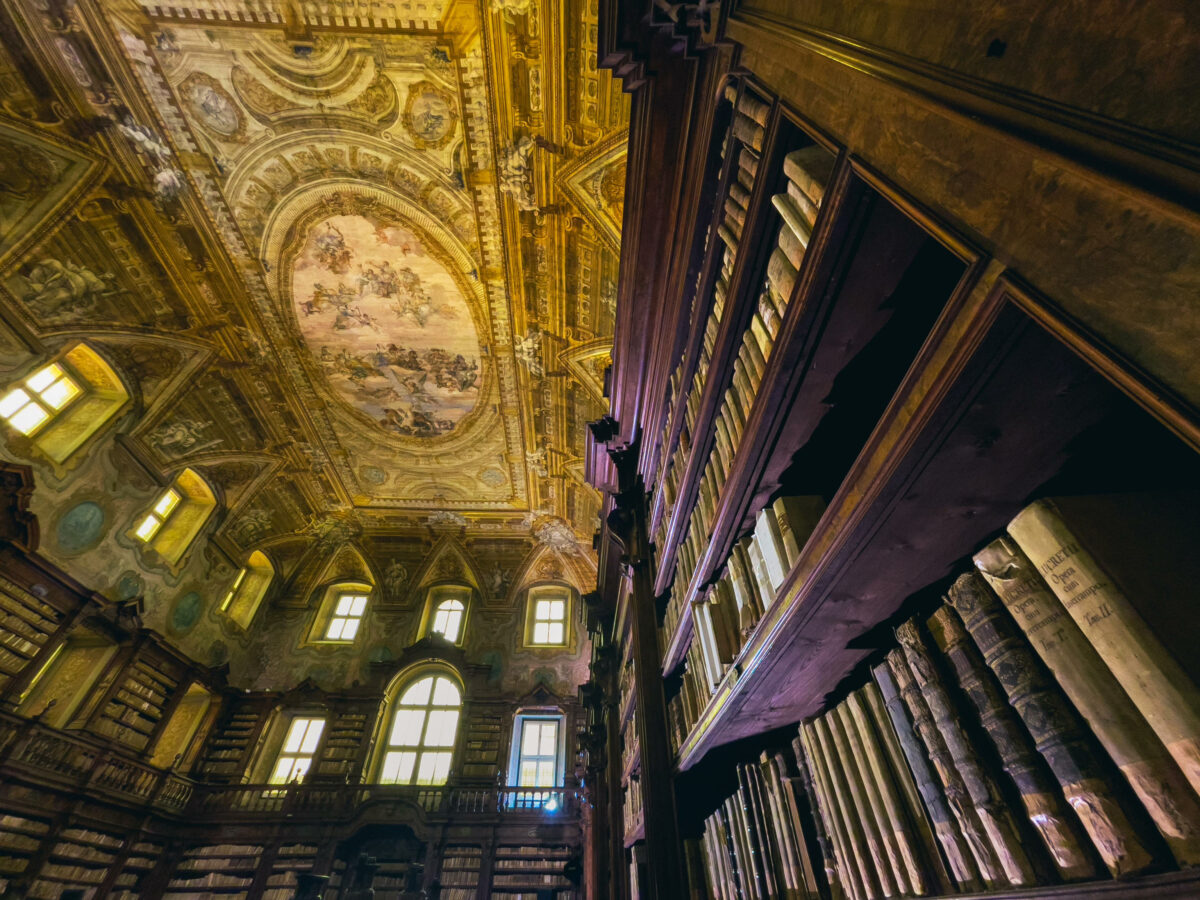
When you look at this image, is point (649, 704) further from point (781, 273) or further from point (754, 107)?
point (754, 107)

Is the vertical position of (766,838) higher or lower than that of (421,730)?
lower

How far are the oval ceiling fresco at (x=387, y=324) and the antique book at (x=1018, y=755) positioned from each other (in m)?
8.57

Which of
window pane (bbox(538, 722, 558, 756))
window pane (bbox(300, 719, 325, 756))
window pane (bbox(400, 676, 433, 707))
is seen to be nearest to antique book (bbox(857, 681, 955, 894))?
window pane (bbox(538, 722, 558, 756))

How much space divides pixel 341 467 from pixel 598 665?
8378 millimetres

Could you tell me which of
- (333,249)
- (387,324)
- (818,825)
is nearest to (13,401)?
(333,249)

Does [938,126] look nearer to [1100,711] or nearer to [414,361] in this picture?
[1100,711]

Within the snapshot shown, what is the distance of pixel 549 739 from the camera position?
10055 mm

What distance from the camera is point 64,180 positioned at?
6352 millimetres

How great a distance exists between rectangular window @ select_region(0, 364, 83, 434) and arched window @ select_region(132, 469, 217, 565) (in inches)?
84.2

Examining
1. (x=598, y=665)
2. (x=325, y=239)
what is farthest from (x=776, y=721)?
(x=325, y=239)

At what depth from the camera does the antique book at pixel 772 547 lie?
54.9 inches

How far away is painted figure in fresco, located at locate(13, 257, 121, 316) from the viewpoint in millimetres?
6637

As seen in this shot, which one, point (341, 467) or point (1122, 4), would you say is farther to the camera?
point (341, 467)

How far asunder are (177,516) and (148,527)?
2.19 ft
